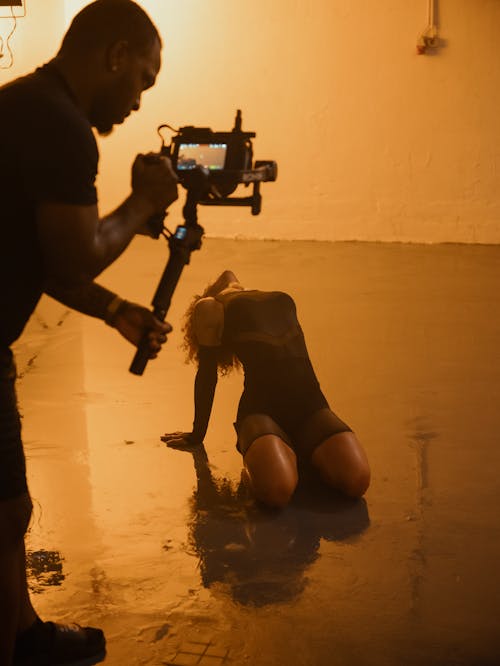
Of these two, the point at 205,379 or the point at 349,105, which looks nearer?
the point at 205,379

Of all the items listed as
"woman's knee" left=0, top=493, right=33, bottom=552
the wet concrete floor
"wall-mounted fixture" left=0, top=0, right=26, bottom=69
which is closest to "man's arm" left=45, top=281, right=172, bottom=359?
"woman's knee" left=0, top=493, right=33, bottom=552

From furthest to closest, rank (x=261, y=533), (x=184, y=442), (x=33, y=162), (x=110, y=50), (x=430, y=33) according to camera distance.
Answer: (x=430, y=33)
(x=184, y=442)
(x=261, y=533)
(x=110, y=50)
(x=33, y=162)

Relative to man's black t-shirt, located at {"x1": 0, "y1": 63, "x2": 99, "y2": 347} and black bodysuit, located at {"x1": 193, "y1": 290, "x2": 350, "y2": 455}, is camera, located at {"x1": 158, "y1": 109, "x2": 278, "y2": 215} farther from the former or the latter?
black bodysuit, located at {"x1": 193, "y1": 290, "x2": 350, "y2": 455}

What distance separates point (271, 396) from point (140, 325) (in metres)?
1.25

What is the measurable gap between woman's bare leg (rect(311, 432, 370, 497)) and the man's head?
147 cm

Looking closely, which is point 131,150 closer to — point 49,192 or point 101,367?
Answer: point 101,367

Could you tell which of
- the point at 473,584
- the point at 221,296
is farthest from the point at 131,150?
the point at 473,584

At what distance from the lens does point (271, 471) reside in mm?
2725

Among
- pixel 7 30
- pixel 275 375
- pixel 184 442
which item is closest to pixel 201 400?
pixel 184 442

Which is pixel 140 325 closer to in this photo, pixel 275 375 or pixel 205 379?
pixel 275 375

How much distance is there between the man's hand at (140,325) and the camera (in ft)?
5.68

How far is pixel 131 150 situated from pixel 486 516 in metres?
6.68

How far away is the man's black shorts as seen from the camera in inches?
64.5

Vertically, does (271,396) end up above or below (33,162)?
below
